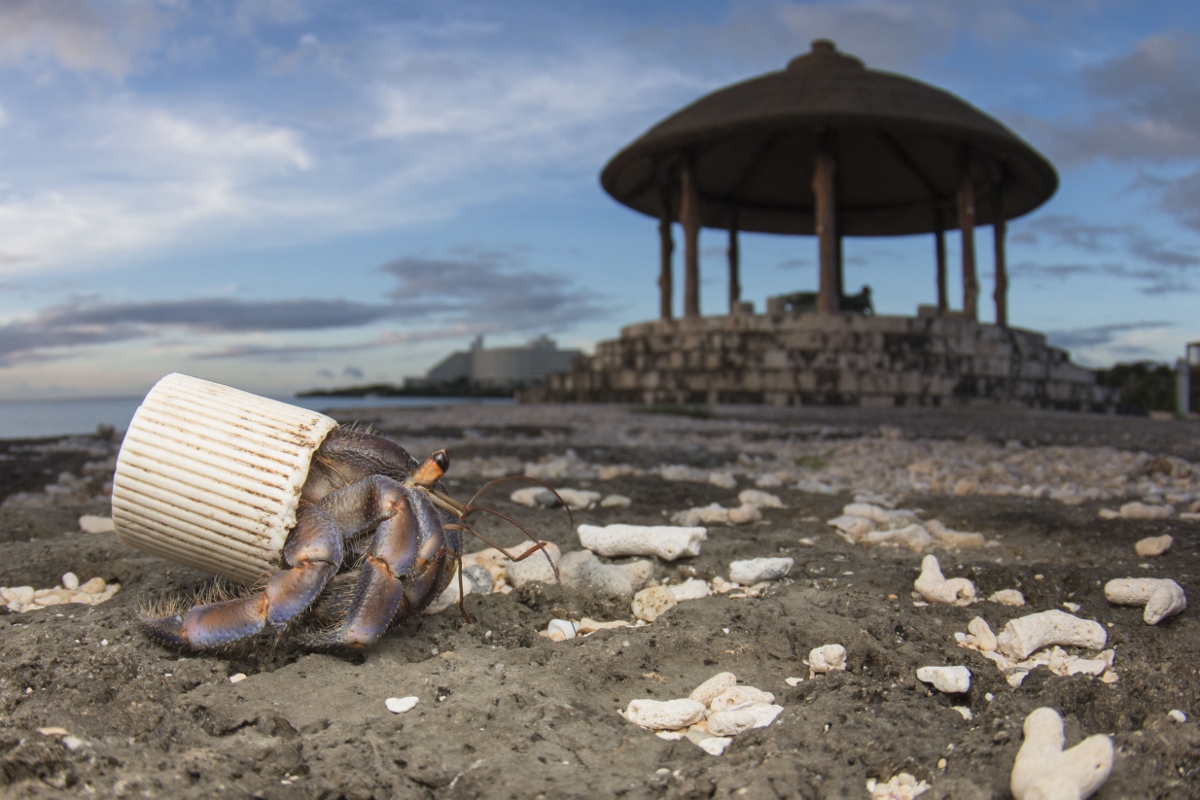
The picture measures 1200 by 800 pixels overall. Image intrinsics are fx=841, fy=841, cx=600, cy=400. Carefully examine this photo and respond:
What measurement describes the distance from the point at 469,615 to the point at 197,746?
2.81ft

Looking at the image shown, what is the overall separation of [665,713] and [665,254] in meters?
16.3

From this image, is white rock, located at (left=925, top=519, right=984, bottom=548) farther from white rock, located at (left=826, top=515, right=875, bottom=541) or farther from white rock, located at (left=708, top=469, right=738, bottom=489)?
white rock, located at (left=708, top=469, right=738, bottom=489)

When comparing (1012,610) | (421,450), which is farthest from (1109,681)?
(421,450)

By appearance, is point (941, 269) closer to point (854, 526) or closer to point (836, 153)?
point (836, 153)

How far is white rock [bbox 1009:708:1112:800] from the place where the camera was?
1.46m

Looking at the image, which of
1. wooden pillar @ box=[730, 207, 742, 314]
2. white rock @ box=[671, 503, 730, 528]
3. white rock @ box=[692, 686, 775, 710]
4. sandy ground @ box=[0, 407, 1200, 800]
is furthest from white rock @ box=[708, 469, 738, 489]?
wooden pillar @ box=[730, 207, 742, 314]

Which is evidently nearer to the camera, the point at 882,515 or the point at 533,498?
the point at 882,515

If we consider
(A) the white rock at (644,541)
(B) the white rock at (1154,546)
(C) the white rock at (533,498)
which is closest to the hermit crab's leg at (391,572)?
(A) the white rock at (644,541)

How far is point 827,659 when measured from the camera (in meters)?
2.11

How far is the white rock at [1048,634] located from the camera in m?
2.21

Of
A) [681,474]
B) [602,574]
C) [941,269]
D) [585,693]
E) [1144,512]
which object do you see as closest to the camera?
[585,693]

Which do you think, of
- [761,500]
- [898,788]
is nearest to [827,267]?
[761,500]

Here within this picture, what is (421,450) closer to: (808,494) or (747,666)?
Answer: (808,494)

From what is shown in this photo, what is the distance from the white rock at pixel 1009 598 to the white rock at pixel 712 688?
1.09 metres
